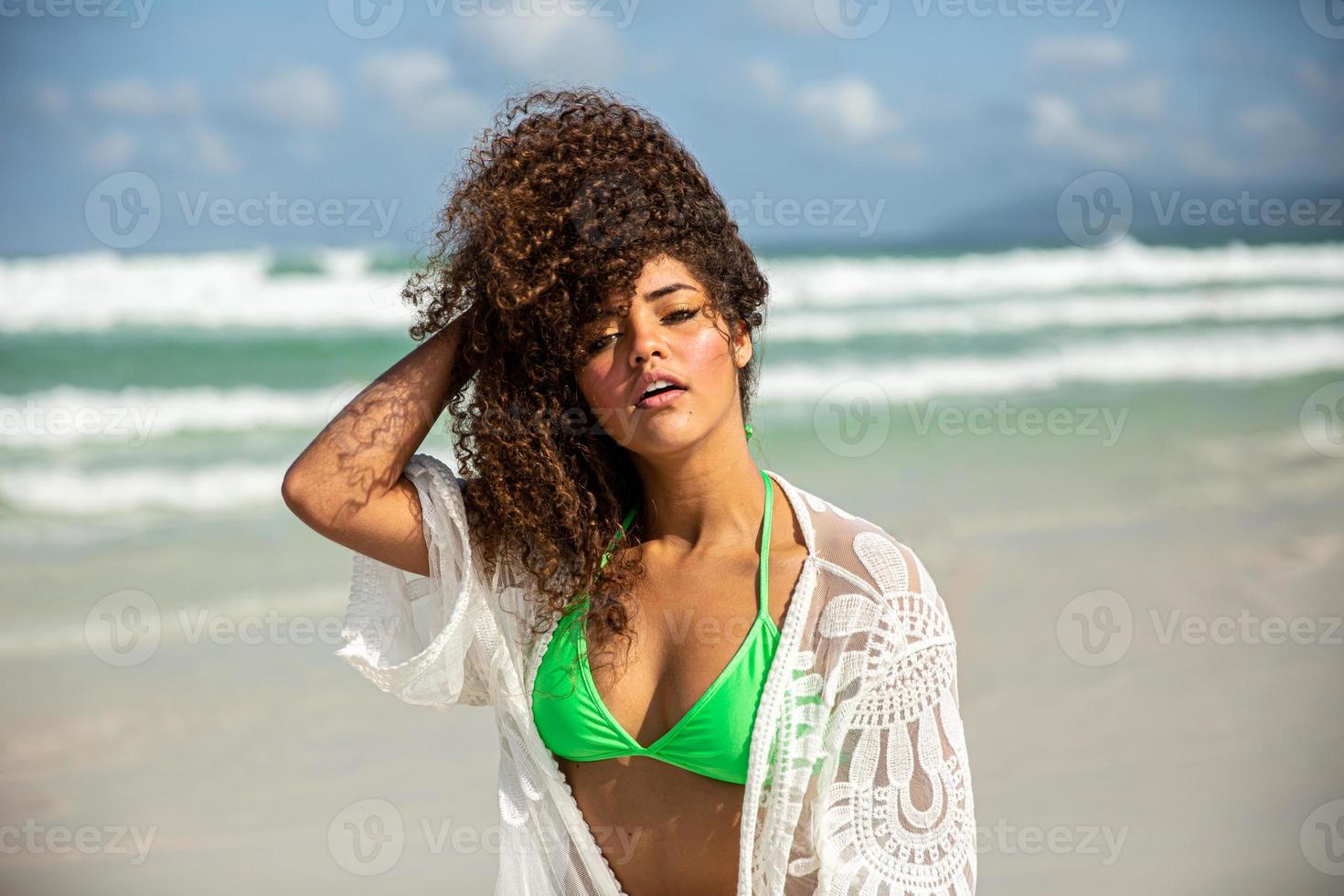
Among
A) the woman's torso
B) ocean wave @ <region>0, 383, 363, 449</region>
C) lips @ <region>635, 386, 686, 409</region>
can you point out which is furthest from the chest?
ocean wave @ <region>0, 383, 363, 449</region>

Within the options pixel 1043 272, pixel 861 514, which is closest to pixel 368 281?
pixel 861 514

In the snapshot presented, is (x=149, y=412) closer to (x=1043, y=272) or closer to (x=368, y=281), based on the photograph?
(x=368, y=281)

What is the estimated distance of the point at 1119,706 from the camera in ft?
15.0

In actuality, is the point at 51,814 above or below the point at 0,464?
below

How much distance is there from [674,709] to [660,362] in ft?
1.92

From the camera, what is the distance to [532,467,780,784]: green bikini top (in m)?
2.15

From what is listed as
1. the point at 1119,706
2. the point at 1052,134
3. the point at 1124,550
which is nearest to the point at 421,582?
the point at 1119,706

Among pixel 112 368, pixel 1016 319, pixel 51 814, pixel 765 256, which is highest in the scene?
pixel 765 256

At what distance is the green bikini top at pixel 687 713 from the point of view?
2.15 m

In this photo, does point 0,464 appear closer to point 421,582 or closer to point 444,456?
point 444,456

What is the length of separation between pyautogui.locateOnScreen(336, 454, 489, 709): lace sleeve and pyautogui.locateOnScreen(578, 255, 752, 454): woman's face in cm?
32

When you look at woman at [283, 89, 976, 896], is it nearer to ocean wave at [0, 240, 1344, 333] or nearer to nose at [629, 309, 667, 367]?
nose at [629, 309, 667, 367]

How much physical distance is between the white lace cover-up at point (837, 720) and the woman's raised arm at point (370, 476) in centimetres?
4

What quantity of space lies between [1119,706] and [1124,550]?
110 cm
